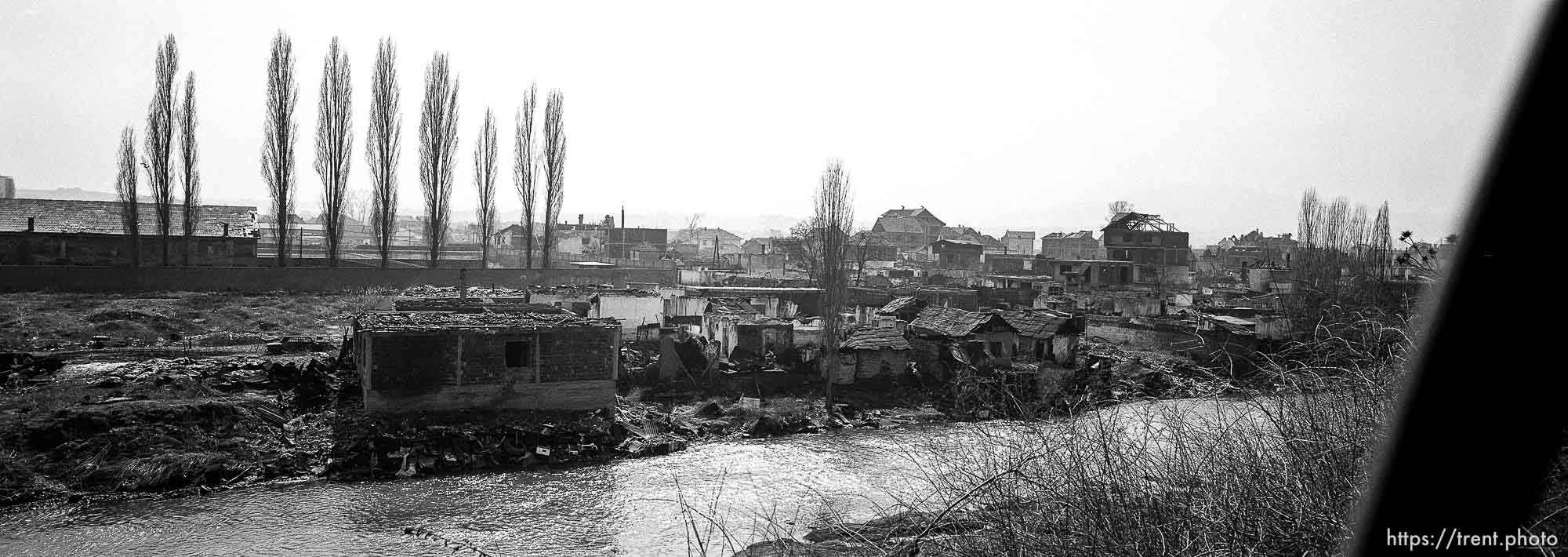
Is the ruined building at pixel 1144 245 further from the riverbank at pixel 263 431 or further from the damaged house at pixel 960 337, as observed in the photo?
the riverbank at pixel 263 431

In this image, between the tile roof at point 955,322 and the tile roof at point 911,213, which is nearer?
the tile roof at point 955,322

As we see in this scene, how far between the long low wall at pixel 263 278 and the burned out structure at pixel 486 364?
19977 mm

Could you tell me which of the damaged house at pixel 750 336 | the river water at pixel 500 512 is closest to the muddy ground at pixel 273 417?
the river water at pixel 500 512

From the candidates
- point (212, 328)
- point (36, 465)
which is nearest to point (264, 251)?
point (212, 328)

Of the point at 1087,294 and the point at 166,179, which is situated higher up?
the point at 166,179

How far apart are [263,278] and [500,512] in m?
26.5

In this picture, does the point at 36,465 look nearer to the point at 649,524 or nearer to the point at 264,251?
the point at 649,524

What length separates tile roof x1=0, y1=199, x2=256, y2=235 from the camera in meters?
33.5

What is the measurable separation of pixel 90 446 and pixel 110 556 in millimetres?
3982

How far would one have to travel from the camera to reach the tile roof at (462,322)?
608 inches

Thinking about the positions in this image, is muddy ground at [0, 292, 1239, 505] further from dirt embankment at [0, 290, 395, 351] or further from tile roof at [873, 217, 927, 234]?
tile roof at [873, 217, 927, 234]

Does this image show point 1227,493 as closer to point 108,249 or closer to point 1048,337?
point 1048,337

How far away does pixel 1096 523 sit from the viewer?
14.8 ft

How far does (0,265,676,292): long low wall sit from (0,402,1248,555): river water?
923 inches
